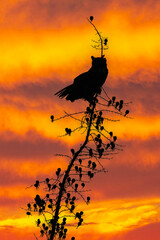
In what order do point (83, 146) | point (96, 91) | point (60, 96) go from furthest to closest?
point (60, 96) < point (96, 91) < point (83, 146)

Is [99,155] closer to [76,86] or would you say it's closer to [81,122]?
[81,122]

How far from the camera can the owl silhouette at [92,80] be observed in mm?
12602

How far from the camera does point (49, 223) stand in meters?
11.4

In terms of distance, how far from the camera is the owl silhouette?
1260 cm

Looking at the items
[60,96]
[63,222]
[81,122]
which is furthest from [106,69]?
[63,222]

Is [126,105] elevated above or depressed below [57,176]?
above

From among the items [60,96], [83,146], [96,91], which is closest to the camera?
[83,146]

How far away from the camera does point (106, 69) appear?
13039 mm

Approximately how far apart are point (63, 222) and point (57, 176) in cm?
147

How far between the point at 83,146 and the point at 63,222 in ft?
8.07

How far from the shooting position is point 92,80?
12.6 meters

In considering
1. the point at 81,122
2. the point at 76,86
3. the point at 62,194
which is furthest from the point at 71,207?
the point at 76,86

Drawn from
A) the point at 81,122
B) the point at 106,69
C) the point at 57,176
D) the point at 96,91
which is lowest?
the point at 57,176

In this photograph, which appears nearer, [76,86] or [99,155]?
[99,155]
